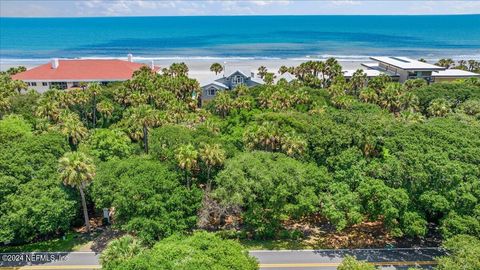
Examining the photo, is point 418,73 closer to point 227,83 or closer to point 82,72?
point 227,83

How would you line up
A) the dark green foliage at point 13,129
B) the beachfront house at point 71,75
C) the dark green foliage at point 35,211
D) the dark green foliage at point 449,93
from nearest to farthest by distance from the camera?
the dark green foliage at point 35,211 → the dark green foliage at point 13,129 → the dark green foliage at point 449,93 → the beachfront house at point 71,75

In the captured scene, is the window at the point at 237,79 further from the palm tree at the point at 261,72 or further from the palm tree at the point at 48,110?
the palm tree at the point at 48,110

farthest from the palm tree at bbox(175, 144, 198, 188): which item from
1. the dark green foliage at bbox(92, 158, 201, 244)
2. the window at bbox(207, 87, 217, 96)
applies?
the window at bbox(207, 87, 217, 96)

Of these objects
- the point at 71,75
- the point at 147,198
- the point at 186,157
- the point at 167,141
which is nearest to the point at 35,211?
the point at 147,198

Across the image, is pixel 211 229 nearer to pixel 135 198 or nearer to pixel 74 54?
pixel 135 198

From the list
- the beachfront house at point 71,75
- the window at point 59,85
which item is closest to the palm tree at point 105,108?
the beachfront house at point 71,75

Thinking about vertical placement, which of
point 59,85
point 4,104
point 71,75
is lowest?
point 4,104
